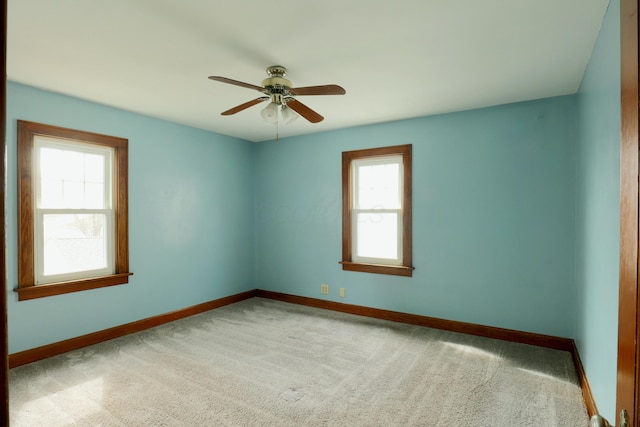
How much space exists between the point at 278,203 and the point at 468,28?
3.59 m

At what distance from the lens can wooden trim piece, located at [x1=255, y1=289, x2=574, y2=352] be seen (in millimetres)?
3313

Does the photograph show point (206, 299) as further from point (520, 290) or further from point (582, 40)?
point (582, 40)

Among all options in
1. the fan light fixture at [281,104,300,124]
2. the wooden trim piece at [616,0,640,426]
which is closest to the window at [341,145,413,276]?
the fan light fixture at [281,104,300,124]

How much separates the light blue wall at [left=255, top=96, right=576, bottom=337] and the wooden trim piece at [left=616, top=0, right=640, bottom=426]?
293cm

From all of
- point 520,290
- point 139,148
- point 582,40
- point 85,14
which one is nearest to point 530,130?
point 582,40

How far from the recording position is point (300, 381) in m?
2.71

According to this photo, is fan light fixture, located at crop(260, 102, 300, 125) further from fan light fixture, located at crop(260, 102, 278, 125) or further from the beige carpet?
the beige carpet

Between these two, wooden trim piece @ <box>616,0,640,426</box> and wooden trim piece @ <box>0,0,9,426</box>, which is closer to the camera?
wooden trim piece @ <box>0,0,9,426</box>

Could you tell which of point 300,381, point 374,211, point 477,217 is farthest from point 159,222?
point 477,217

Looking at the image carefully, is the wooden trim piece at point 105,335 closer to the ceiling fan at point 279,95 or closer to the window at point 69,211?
the window at point 69,211

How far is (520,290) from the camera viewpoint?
11.4ft

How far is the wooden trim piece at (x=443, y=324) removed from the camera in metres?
3.31

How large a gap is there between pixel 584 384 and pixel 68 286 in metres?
4.37

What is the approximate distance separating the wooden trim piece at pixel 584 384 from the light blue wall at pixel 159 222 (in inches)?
158
